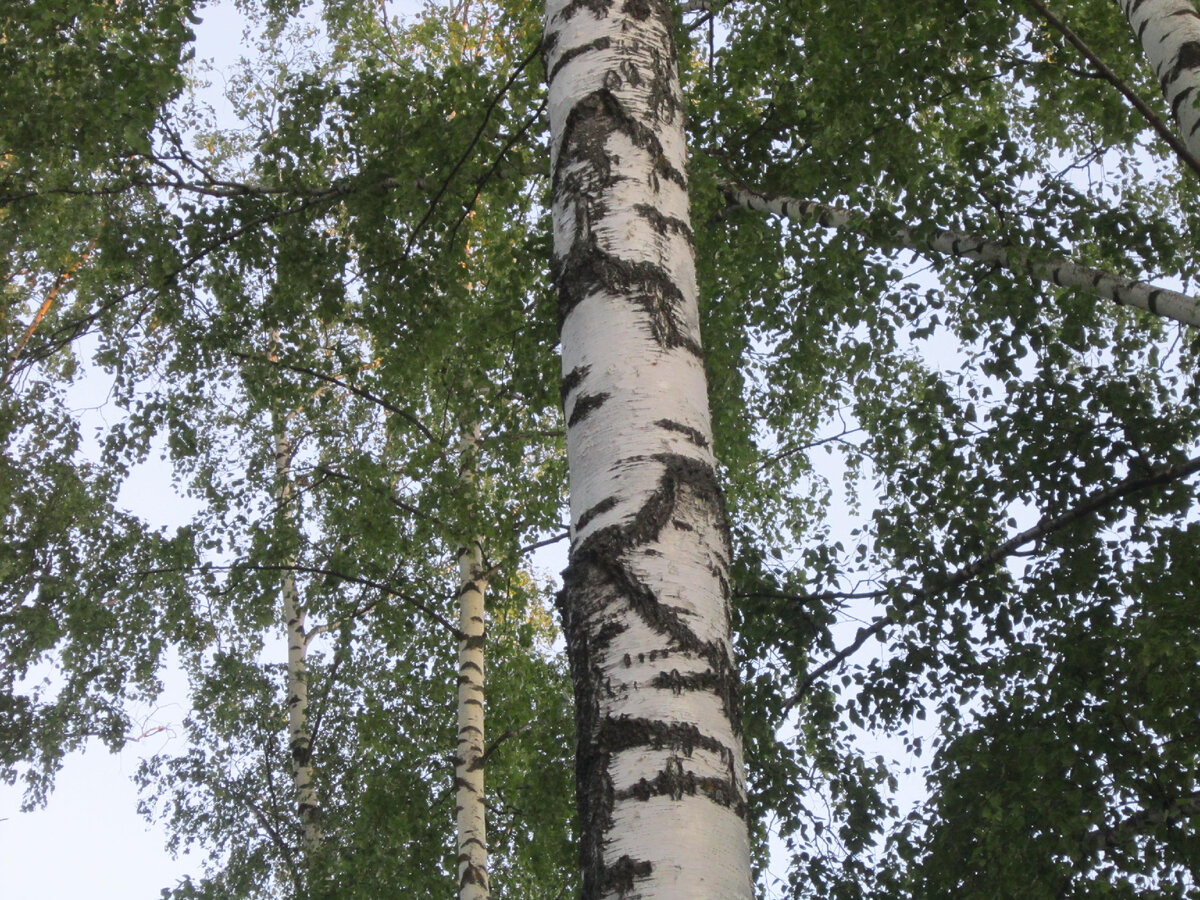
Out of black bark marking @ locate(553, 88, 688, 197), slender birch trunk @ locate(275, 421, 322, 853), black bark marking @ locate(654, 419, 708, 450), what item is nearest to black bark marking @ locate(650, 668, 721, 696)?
black bark marking @ locate(654, 419, 708, 450)

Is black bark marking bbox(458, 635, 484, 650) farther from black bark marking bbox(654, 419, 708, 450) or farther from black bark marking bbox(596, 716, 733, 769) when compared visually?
black bark marking bbox(596, 716, 733, 769)

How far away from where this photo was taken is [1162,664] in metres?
3.88

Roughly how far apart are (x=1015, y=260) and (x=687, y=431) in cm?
314

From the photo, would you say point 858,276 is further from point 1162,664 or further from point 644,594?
point 644,594

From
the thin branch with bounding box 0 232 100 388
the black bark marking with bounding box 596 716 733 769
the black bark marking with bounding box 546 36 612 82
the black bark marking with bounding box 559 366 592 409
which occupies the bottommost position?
the black bark marking with bounding box 596 716 733 769

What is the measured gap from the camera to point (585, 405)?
220 centimetres

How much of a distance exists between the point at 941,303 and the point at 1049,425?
82 cm

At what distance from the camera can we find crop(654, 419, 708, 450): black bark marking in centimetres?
214

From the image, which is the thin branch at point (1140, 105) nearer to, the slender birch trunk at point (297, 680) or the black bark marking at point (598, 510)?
the black bark marking at point (598, 510)

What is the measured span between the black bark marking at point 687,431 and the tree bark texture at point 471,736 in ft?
19.3

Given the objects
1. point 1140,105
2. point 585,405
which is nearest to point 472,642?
point 1140,105

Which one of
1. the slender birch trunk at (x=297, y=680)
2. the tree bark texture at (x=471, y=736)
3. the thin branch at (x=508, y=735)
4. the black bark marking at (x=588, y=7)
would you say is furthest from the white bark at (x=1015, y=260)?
the slender birch trunk at (x=297, y=680)

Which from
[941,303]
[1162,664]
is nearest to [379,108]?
[941,303]

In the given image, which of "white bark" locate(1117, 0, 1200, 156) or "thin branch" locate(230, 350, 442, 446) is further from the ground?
"thin branch" locate(230, 350, 442, 446)
